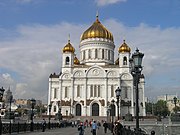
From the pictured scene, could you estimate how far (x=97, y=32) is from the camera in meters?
71.9

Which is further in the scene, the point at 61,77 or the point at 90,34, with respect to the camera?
the point at 90,34

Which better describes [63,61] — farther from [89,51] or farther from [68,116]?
[68,116]

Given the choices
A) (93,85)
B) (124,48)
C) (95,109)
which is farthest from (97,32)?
(95,109)

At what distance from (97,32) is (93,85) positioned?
1465cm

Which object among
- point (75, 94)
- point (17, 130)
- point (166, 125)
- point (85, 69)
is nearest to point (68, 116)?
point (75, 94)

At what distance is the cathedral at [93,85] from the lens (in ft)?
213

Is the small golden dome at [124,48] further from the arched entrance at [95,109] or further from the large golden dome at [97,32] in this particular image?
the arched entrance at [95,109]

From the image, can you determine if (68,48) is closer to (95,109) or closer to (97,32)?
(97,32)

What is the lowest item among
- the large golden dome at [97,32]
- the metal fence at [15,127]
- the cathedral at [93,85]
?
the metal fence at [15,127]

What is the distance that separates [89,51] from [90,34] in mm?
4505

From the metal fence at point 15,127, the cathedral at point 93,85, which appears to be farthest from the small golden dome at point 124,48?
the metal fence at point 15,127

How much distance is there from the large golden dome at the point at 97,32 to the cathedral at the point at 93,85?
1.14 m

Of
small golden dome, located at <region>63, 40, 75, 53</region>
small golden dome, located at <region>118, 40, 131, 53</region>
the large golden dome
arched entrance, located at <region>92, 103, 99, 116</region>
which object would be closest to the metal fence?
arched entrance, located at <region>92, 103, 99, 116</region>

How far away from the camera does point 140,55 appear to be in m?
13.3
